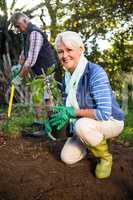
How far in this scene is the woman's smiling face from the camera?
3898 millimetres

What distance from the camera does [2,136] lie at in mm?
5773

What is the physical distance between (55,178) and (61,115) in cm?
53

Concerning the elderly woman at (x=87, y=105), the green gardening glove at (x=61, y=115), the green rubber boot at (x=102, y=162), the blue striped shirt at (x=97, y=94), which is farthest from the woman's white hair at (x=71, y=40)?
the green rubber boot at (x=102, y=162)

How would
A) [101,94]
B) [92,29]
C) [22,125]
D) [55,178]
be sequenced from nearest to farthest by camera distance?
[101,94] → [55,178] → [22,125] → [92,29]

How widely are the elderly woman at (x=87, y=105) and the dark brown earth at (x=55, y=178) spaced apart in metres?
0.17

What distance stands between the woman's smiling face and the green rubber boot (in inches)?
27.6

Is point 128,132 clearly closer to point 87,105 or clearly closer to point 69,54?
point 87,105

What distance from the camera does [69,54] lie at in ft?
12.9

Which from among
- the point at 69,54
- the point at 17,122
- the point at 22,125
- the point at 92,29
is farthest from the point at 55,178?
the point at 92,29

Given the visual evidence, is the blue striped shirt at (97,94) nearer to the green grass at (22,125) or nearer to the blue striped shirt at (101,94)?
the blue striped shirt at (101,94)

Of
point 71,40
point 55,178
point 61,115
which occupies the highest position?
point 71,40

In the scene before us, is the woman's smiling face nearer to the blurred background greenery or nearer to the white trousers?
the white trousers

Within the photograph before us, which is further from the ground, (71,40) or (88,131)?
(71,40)

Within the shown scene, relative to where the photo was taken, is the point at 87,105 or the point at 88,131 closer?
the point at 88,131
